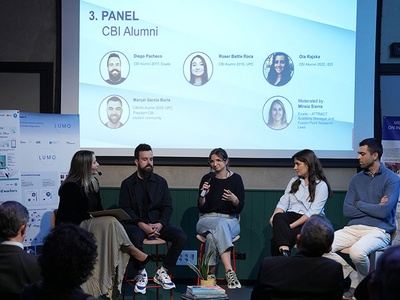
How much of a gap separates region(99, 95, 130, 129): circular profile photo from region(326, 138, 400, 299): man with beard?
7.52ft

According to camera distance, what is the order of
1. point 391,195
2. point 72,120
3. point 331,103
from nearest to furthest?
point 391,195 < point 72,120 < point 331,103

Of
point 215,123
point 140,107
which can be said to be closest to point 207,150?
point 215,123

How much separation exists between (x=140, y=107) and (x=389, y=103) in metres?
2.43

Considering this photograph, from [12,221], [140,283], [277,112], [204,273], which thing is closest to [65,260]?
[12,221]

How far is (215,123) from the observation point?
6660mm

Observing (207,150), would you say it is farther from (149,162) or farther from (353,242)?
(353,242)

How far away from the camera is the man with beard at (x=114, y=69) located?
21.9ft

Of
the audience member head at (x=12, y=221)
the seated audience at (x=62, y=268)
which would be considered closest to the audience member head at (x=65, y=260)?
the seated audience at (x=62, y=268)

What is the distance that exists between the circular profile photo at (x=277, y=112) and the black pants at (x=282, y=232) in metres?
1.14

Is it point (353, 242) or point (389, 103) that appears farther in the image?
point (389, 103)

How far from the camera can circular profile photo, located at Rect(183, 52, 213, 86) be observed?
6.68 metres

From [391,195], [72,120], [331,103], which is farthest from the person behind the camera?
[331,103]

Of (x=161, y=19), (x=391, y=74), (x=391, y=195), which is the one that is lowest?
(x=391, y=195)

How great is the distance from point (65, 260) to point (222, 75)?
14.4 ft
